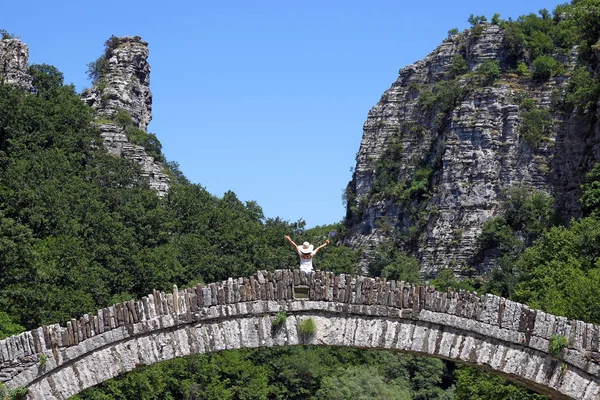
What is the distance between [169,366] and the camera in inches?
2484

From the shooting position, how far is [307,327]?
24.4 meters

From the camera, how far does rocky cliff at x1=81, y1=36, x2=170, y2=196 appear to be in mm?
109875

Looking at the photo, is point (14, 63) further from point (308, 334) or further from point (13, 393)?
point (308, 334)

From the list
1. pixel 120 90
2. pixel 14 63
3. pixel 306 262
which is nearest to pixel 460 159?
pixel 120 90

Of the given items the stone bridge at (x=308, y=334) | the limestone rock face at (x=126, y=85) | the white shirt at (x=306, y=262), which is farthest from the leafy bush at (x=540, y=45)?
the stone bridge at (x=308, y=334)

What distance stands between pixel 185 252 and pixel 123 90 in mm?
45529

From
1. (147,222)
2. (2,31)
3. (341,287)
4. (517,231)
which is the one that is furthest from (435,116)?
(341,287)

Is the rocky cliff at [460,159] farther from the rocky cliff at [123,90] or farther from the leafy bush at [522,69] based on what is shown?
the rocky cliff at [123,90]

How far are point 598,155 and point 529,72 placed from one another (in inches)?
1936

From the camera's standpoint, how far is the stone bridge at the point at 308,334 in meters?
23.8

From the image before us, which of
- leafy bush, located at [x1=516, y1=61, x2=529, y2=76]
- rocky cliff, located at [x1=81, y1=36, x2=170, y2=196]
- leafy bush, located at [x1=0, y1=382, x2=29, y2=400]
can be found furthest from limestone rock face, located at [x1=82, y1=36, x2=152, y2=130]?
leafy bush, located at [x1=0, y1=382, x2=29, y2=400]

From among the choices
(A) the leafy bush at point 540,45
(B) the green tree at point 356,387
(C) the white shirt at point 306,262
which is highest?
(A) the leafy bush at point 540,45

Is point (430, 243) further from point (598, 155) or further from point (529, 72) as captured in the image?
point (598, 155)

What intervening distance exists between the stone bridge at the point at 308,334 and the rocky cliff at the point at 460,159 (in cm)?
7443
